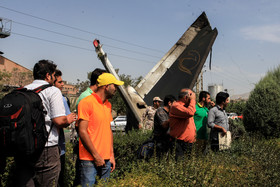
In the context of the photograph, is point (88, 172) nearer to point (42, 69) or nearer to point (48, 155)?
point (48, 155)

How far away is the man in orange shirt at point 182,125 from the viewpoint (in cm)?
441

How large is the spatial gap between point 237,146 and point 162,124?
213 cm

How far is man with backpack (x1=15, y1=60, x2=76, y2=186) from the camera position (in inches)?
105

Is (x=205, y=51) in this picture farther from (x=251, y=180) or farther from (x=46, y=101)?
(x=46, y=101)

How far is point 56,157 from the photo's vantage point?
2836mm

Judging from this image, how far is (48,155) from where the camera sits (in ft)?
9.01

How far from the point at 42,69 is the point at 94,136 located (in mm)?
944

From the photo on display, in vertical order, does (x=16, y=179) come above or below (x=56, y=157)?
below

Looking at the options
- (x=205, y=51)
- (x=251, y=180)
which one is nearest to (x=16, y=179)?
(x=251, y=180)

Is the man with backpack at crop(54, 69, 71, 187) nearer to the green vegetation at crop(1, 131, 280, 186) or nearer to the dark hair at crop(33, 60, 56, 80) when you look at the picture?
the dark hair at crop(33, 60, 56, 80)

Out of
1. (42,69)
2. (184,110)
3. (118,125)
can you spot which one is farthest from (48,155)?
(118,125)

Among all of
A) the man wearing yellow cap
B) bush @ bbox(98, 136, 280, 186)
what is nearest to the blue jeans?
the man wearing yellow cap

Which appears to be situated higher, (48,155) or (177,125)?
(177,125)

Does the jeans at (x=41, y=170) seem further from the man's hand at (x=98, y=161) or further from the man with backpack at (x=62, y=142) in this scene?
the man with backpack at (x=62, y=142)
